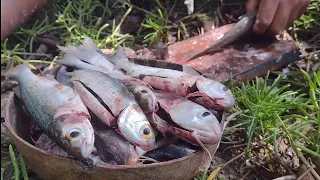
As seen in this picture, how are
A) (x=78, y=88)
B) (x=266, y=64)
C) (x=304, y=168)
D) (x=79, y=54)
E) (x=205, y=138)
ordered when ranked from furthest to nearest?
(x=266, y=64)
(x=79, y=54)
(x=304, y=168)
(x=78, y=88)
(x=205, y=138)

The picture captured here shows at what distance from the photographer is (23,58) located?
13.0ft

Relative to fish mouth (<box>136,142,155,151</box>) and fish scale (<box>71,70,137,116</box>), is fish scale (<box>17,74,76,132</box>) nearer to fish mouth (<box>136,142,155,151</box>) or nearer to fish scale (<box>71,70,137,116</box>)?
fish scale (<box>71,70,137,116</box>)

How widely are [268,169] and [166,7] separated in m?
1.82

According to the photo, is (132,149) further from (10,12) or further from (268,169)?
(10,12)

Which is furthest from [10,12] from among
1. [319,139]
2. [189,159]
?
[319,139]

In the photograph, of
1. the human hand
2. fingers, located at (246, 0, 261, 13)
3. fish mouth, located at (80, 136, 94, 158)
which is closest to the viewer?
fish mouth, located at (80, 136, 94, 158)

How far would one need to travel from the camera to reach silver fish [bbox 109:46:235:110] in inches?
90.7

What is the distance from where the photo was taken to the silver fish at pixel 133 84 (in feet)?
7.37

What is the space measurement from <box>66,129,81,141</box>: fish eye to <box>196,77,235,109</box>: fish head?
616 millimetres

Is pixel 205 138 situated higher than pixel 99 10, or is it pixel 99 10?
pixel 205 138

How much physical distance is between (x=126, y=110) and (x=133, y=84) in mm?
217

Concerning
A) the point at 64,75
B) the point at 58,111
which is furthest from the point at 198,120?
the point at 64,75

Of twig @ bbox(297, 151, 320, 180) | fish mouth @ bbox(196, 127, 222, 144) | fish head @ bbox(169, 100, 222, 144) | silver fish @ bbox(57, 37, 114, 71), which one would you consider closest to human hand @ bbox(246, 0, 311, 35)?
twig @ bbox(297, 151, 320, 180)

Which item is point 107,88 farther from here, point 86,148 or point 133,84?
point 86,148
